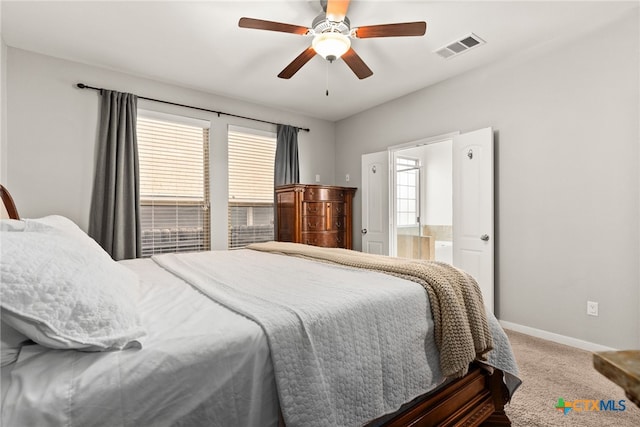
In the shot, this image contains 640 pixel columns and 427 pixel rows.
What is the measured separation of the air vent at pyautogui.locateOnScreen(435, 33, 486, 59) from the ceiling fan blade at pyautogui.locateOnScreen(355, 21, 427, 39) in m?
0.97

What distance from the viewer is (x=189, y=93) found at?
4.05 metres

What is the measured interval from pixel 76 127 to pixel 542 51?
471 cm

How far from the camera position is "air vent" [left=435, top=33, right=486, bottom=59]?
293 centimetres

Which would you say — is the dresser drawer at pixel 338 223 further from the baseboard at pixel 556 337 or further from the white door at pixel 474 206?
the baseboard at pixel 556 337

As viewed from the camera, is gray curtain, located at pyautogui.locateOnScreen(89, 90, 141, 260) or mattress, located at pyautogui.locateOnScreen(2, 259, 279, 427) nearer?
mattress, located at pyautogui.locateOnScreen(2, 259, 279, 427)

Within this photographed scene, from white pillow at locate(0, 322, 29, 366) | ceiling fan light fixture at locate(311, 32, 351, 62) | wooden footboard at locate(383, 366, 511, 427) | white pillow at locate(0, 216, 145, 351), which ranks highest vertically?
ceiling fan light fixture at locate(311, 32, 351, 62)

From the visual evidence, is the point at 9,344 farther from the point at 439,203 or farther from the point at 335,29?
the point at 439,203

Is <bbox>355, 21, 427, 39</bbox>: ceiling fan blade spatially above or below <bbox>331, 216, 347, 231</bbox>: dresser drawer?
above

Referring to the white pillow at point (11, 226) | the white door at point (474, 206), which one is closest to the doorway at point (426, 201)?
the white door at point (474, 206)

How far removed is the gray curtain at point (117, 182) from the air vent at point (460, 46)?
11.0 ft

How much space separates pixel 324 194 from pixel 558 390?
3.27 m

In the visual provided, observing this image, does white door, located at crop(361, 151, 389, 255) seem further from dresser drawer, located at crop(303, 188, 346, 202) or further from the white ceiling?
the white ceiling

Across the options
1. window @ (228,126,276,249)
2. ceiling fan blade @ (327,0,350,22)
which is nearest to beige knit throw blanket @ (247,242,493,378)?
ceiling fan blade @ (327,0,350,22)

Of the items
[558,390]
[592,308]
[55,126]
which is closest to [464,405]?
[558,390]
